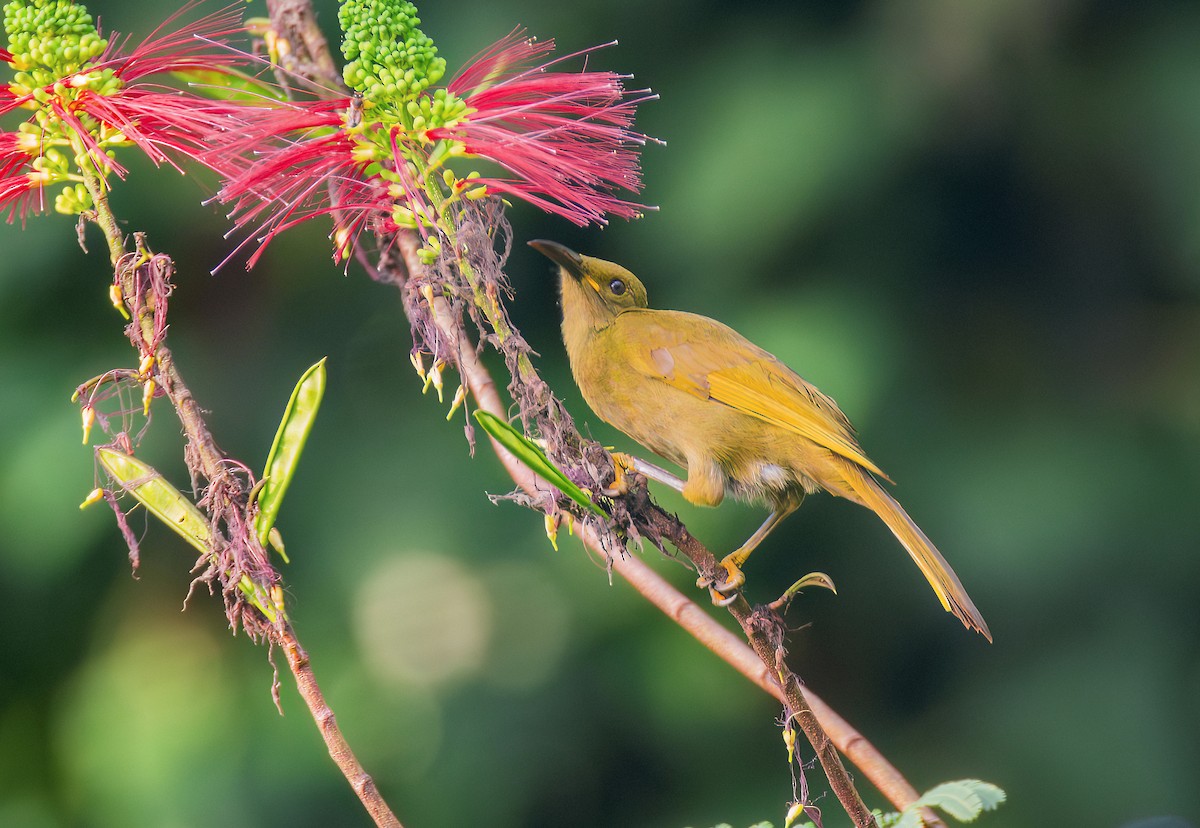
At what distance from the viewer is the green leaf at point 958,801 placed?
85 centimetres

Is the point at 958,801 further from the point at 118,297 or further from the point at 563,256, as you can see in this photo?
the point at 118,297

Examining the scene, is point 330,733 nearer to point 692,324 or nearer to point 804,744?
point 692,324

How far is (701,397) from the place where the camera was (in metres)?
1.19

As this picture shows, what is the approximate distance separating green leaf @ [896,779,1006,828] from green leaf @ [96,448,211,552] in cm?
52

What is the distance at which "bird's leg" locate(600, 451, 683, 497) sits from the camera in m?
0.85

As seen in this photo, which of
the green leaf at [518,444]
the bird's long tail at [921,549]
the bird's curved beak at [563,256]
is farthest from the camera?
the bird's curved beak at [563,256]

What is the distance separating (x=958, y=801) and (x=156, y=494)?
0.59 m

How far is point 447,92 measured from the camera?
35.2 inches

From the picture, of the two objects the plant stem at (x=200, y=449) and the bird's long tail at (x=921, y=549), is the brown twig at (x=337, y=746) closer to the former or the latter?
the plant stem at (x=200, y=449)

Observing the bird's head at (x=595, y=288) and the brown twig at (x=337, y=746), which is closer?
the brown twig at (x=337, y=746)

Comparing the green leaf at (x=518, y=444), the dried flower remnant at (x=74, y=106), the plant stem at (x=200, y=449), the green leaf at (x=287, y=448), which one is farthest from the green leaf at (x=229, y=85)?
the green leaf at (x=518, y=444)

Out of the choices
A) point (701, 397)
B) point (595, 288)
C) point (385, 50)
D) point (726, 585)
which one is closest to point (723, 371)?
point (701, 397)

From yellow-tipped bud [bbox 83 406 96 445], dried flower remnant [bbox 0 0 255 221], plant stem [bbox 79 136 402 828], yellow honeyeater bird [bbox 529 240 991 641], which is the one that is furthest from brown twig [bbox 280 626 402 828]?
yellow honeyeater bird [bbox 529 240 991 641]

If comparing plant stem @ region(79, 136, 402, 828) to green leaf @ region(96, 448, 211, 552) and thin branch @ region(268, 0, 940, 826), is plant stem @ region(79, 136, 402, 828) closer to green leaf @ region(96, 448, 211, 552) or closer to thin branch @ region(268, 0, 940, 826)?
green leaf @ region(96, 448, 211, 552)
